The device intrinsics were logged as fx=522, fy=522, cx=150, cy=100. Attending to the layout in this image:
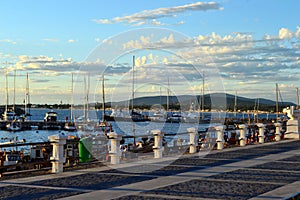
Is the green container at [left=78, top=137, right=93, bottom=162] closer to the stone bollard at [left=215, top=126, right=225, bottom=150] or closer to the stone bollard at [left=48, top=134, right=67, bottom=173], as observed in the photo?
the stone bollard at [left=48, top=134, right=67, bottom=173]

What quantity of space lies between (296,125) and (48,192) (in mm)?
24264

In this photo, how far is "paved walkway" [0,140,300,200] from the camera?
11562mm

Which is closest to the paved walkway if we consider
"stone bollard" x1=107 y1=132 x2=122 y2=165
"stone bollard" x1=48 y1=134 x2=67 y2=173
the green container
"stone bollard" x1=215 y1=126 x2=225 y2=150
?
"stone bollard" x1=107 y1=132 x2=122 y2=165

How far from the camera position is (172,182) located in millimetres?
13461

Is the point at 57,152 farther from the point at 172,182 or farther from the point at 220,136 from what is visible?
the point at 220,136

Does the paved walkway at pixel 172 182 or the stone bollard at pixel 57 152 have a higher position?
the stone bollard at pixel 57 152

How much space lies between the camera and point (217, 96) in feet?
117

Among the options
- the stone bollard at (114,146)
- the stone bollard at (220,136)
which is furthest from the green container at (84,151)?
the stone bollard at (220,136)

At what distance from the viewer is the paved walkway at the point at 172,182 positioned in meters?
11.6

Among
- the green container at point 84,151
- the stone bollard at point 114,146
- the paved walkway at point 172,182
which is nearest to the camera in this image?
the paved walkway at point 172,182

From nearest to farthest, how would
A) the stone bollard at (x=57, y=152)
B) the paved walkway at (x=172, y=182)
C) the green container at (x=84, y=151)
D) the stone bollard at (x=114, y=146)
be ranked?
the paved walkway at (x=172, y=182), the stone bollard at (x=57, y=152), the stone bollard at (x=114, y=146), the green container at (x=84, y=151)

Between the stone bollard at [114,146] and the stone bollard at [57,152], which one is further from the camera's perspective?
the stone bollard at [114,146]

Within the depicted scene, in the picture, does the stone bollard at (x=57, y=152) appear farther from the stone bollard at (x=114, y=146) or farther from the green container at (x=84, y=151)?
the green container at (x=84, y=151)

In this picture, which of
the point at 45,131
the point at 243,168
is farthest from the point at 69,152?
the point at 45,131
